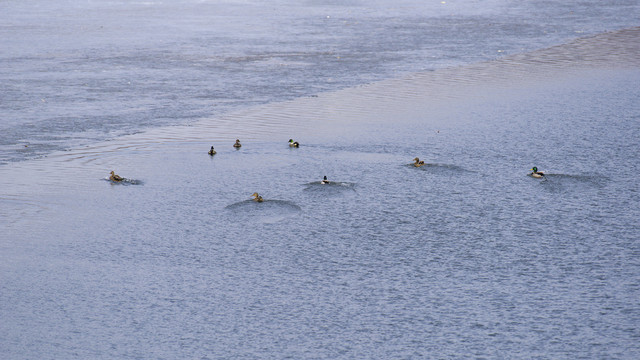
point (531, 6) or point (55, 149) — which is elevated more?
point (531, 6)

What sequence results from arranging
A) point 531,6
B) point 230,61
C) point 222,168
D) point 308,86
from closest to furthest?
point 222,168, point 308,86, point 230,61, point 531,6

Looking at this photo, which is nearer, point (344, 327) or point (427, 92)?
point (344, 327)

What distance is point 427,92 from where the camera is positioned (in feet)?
50.2

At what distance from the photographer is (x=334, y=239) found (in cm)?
799

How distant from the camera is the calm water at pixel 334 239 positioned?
236 inches

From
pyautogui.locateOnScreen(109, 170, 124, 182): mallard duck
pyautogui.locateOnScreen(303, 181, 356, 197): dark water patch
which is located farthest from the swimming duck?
pyautogui.locateOnScreen(109, 170, 124, 182): mallard duck

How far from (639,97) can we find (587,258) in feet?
28.3

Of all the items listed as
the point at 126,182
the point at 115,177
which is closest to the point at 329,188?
the point at 126,182

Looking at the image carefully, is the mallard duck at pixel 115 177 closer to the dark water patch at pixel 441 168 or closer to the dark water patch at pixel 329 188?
the dark water patch at pixel 329 188

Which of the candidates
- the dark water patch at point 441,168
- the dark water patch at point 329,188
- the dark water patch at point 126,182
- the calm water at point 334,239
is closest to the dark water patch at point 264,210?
the calm water at point 334,239

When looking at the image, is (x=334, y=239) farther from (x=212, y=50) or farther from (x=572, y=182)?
(x=212, y=50)

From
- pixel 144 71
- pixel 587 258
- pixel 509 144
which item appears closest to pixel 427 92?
pixel 509 144

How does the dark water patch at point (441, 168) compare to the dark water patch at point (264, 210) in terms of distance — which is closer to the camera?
the dark water patch at point (264, 210)

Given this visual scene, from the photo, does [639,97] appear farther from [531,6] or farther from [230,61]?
[531,6]
